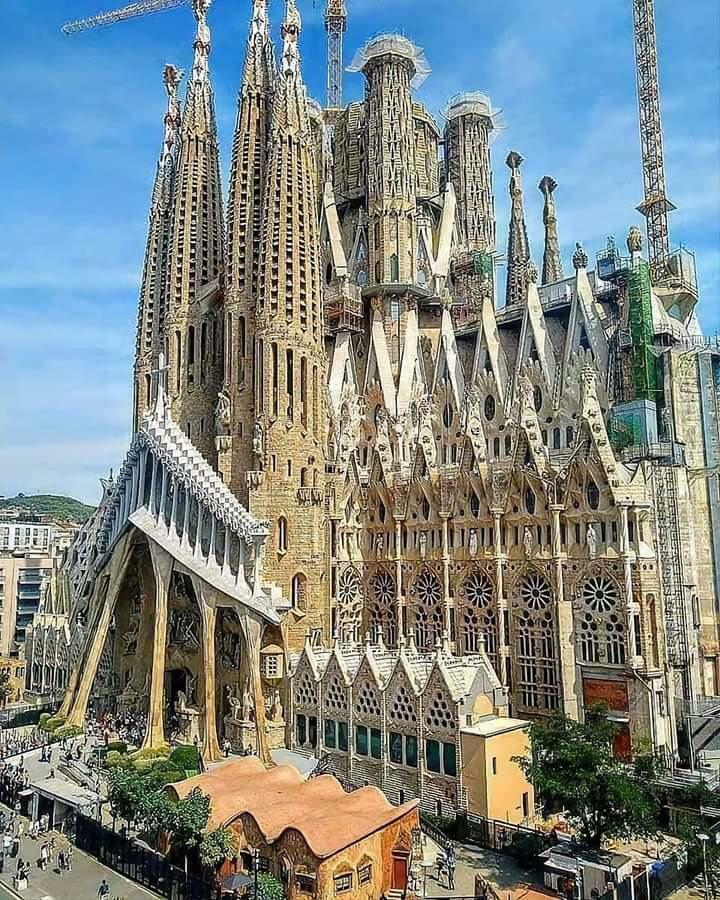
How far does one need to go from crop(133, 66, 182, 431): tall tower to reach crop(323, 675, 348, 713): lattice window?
1982cm

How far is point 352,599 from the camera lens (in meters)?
39.7

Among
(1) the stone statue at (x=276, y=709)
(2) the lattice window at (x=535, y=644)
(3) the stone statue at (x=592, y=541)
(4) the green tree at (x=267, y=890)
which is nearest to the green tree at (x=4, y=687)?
(1) the stone statue at (x=276, y=709)

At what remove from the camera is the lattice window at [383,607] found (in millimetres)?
39219

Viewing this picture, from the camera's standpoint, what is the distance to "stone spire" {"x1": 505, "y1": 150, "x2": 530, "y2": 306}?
54000 mm

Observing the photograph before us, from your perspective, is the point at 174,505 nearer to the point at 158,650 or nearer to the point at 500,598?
the point at 158,650

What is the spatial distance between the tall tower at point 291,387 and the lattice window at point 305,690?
2888mm

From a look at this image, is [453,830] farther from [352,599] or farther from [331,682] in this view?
[352,599]

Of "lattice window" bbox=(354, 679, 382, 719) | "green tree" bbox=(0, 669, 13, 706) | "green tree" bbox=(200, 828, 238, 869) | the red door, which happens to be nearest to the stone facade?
"lattice window" bbox=(354, 679, 382, 719)

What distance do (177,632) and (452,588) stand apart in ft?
41.4

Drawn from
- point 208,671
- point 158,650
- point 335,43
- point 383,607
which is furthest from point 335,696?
point 335,43

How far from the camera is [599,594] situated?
103 feet

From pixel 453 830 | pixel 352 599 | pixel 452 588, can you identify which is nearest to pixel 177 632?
pixel 352 599

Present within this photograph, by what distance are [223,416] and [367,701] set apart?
15.6 meters

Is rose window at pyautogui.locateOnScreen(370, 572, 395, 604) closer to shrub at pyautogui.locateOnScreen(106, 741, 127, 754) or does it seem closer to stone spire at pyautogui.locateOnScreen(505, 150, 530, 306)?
shrub at pyautogui.locateOnScreen(106, 741, 127, 754)
